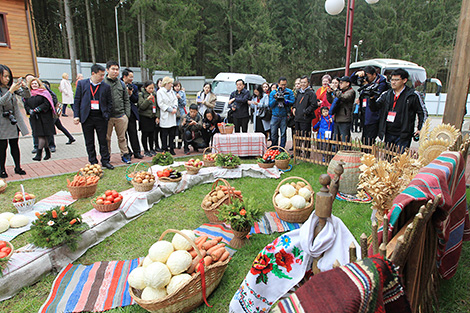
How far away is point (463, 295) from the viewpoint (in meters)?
2.36

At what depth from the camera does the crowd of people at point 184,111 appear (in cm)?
498

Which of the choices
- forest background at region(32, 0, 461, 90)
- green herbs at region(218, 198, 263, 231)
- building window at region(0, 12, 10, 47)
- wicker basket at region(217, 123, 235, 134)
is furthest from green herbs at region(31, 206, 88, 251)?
forest background at region(32, 0, 461, 90)

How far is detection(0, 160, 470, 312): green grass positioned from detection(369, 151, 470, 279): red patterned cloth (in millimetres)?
506

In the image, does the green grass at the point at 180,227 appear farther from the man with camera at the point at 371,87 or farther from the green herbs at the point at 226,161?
the man with camera at the point at 371,87

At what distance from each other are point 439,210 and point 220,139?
5959 mm

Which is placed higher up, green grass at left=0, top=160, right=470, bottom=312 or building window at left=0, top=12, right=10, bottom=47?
building window at left=0, top=12, right=10, bottom=47

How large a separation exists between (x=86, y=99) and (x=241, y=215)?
4393 millimetres

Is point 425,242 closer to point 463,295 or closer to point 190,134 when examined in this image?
point 463,295

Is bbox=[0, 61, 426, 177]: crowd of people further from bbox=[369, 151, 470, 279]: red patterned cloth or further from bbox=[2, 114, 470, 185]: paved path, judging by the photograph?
bbox=[369, 151, 470, 279]: red patterned cloth

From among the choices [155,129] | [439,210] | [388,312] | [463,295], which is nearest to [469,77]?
[463,295]

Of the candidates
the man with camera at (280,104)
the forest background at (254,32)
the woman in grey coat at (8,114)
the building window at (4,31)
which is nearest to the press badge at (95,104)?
the woman in grey coat at (8,114)

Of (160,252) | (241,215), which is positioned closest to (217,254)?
(160,252)

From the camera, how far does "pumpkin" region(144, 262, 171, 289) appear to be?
6.98ft

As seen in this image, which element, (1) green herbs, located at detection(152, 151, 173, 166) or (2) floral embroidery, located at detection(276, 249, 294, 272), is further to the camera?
(1) green herbs, located at detection(152, 151, 173, 166)
